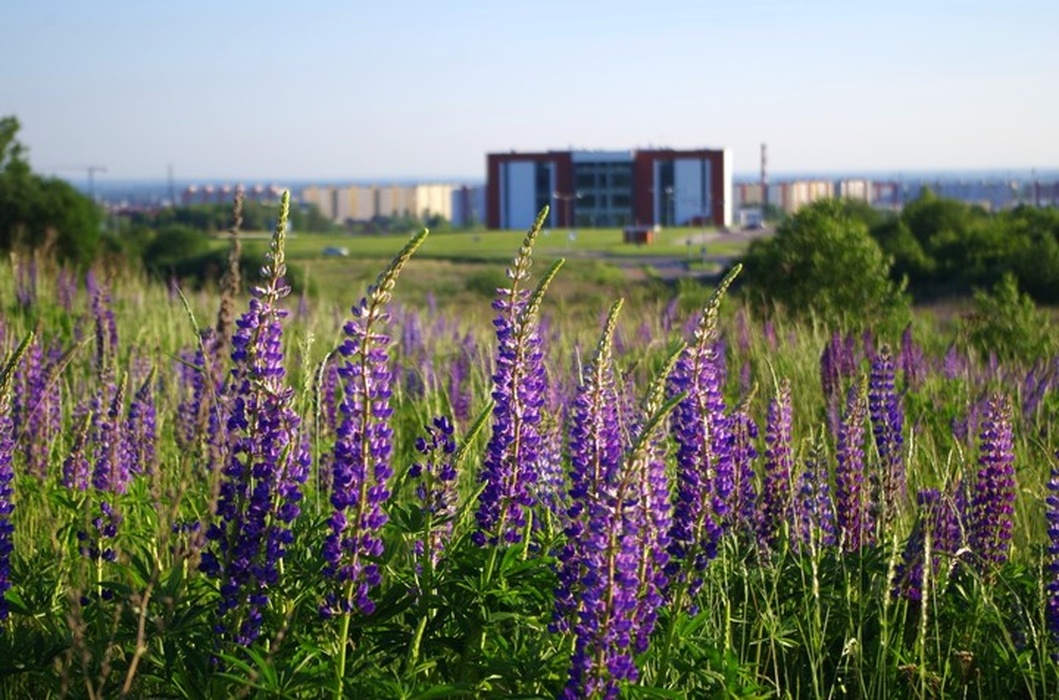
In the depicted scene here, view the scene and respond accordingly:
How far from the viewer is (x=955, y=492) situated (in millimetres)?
A: 4293

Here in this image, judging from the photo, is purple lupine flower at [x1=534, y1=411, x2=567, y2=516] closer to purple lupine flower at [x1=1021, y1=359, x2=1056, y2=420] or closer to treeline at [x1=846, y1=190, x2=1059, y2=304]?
purple lupine flower at [x1=1021, y1=359, x2=1056, y2=420]

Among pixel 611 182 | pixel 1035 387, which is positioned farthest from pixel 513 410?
pixel 611 182

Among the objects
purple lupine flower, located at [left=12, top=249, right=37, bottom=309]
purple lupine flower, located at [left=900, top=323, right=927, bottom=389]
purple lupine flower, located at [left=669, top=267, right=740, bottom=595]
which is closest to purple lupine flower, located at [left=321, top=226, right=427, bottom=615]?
purple lupine flower, located at [left=669, top=267, right=740, bottom=595]

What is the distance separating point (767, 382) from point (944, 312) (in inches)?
632

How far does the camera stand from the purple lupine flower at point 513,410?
3.03 meters

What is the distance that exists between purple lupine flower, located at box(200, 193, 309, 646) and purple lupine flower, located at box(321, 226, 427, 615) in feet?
0.50

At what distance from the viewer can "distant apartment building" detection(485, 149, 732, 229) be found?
11969 cm

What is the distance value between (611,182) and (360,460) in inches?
4808

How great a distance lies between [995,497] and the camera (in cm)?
416

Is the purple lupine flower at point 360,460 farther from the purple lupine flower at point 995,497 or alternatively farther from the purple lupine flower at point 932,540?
the purple lupine flower at point 995,497

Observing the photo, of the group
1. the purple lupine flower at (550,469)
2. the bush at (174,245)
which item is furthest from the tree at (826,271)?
the bush at (174,245)

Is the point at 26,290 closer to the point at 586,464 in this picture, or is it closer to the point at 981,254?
the point at 586,464

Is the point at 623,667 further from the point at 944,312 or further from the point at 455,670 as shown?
the point at 944,312

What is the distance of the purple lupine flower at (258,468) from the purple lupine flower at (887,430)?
2195 millimetres
